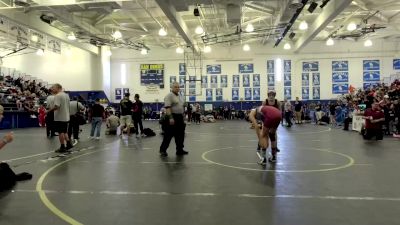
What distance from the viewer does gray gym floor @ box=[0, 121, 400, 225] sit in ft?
13.1

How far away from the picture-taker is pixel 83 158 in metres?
8.41

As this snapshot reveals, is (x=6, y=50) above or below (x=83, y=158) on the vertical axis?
above

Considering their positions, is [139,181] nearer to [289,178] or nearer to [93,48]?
[289,178]

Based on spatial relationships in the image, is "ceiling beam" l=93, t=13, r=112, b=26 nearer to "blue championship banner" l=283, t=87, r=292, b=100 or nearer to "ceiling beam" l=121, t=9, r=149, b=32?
"ceiling beam" l=121, t=9, r=149, b=32

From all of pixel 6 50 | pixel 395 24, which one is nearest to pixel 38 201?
pixel 395 24

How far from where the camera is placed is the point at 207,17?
75.7 feet

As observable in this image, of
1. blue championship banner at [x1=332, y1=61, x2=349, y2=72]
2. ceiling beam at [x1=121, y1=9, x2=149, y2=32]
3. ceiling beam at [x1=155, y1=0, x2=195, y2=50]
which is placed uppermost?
ceiling beam at [x1=121, y1=9, x2=149, y2=32]

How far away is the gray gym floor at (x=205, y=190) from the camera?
13.1ft

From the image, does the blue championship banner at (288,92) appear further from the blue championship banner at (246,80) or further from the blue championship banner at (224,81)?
the blue championship banner at (224,81)

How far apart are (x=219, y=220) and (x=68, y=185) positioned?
2831 mm

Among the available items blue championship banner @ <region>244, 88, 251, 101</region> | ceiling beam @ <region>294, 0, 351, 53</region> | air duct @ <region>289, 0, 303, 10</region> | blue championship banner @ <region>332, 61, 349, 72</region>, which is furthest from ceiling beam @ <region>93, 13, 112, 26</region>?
blue championship banner @ <region>332, 61, 349, 72</region>

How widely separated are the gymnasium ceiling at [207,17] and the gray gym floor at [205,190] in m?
9.59

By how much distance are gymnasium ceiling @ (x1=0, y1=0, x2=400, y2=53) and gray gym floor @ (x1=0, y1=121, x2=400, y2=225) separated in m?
9.59

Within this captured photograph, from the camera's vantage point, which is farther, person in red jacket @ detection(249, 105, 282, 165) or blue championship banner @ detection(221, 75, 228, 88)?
blue championship banner @ detection(221, 75, 228, 88)
